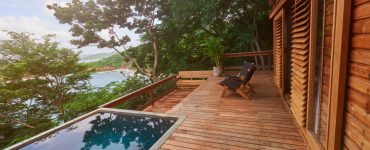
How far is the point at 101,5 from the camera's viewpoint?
11.2 m

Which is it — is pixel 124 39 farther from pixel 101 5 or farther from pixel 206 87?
pixel 206 87

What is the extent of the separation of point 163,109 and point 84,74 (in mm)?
6884

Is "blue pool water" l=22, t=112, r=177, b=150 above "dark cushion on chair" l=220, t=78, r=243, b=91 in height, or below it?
below

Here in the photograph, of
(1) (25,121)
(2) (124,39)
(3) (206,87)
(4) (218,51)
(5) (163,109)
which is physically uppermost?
(2) (124,39)

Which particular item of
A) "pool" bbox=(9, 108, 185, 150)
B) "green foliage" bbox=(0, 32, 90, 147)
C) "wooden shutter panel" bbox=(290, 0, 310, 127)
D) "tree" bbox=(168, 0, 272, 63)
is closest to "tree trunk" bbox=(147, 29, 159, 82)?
"tree" bbox=(168, 0, 272, 63)

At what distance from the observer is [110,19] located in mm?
11445

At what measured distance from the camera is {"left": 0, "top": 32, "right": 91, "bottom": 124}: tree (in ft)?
28.0

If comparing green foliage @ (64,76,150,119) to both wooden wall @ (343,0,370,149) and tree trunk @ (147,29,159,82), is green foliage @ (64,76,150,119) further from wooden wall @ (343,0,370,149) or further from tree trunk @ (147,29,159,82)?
Result: wooden wall @ (343,0,370,149)

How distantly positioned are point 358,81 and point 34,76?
11.2 metres

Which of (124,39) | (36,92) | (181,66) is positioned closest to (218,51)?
(181,66)

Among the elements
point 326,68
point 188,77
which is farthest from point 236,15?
point 326,68

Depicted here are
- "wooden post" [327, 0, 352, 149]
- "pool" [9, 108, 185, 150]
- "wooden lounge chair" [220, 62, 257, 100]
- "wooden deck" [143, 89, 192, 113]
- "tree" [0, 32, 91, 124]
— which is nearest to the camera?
"wooden post" [327, 0, 352, 149]

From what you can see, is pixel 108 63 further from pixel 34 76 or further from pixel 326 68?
pixel 326 68

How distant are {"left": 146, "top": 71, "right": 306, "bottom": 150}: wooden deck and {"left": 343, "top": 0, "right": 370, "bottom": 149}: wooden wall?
128cm
